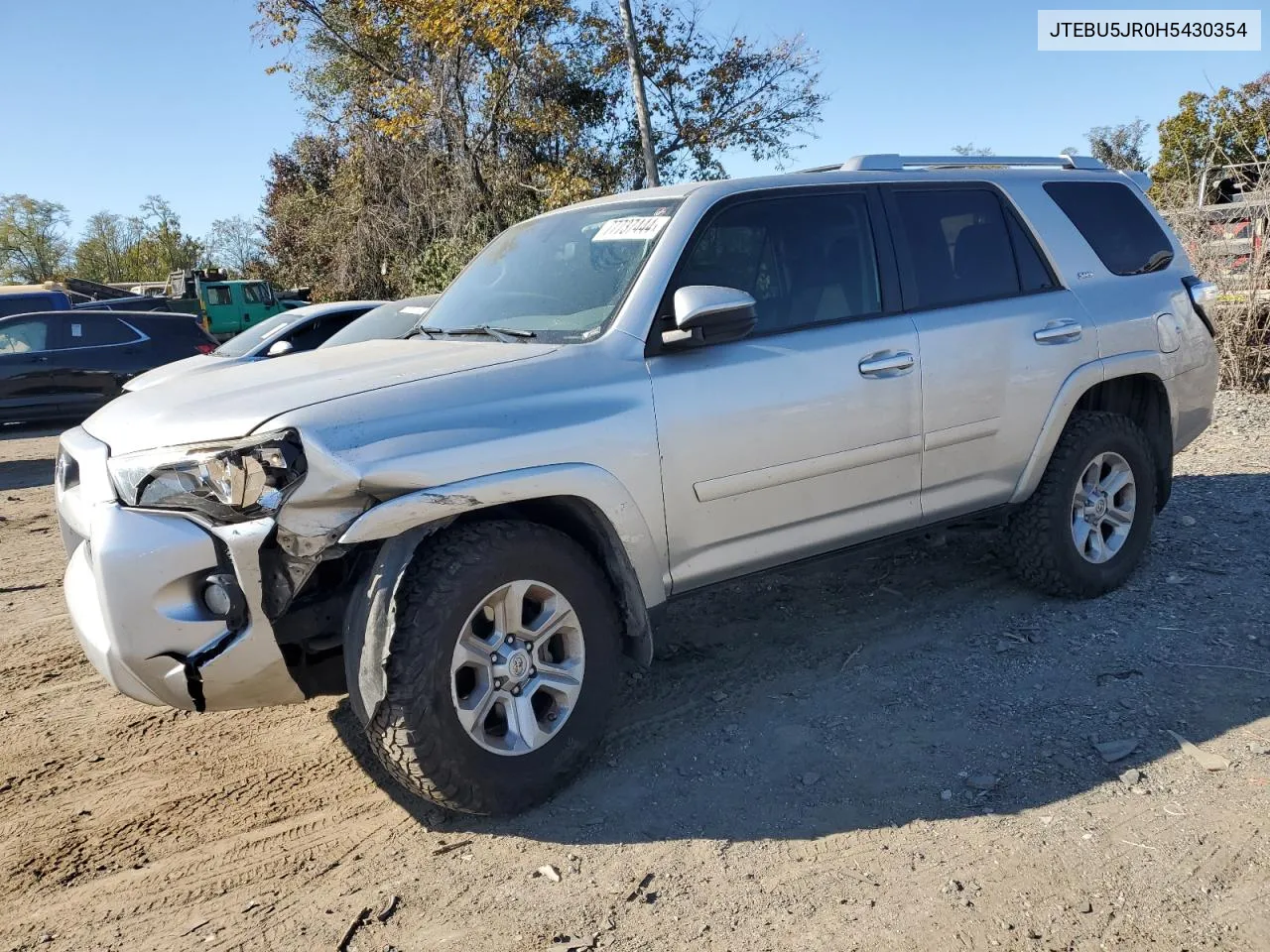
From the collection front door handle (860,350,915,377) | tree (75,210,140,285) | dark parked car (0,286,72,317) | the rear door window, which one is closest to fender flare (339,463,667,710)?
front door handle (860,350,915,377)

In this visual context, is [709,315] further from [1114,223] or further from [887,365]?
[1114,223]

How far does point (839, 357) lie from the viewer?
3.84 metres

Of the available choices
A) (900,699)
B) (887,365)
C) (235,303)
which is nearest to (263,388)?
(887,365)

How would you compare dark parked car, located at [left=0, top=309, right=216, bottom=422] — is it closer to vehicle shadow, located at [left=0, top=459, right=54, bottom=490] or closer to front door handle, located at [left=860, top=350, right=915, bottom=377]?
vehicle shadow, located at [left=0, top=459, right=54, bottom=490]

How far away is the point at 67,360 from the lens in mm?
12781

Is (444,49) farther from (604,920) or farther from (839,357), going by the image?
(604,920)

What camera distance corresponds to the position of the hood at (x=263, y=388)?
298cm

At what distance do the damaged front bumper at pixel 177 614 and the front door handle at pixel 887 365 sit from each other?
89.1 inches

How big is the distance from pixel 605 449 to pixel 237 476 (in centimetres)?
111

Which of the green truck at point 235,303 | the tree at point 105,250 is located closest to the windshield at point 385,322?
the green truck at point 235,303

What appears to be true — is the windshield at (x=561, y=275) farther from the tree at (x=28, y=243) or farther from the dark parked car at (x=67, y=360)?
the tree at (x=28, y=243)

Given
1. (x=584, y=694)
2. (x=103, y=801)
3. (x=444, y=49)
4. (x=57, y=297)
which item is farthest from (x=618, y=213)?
(x=444, y=49)

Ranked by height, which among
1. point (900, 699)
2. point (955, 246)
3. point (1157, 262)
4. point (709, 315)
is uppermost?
point (955, 246)

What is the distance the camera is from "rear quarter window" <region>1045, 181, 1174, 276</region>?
16.0ft
